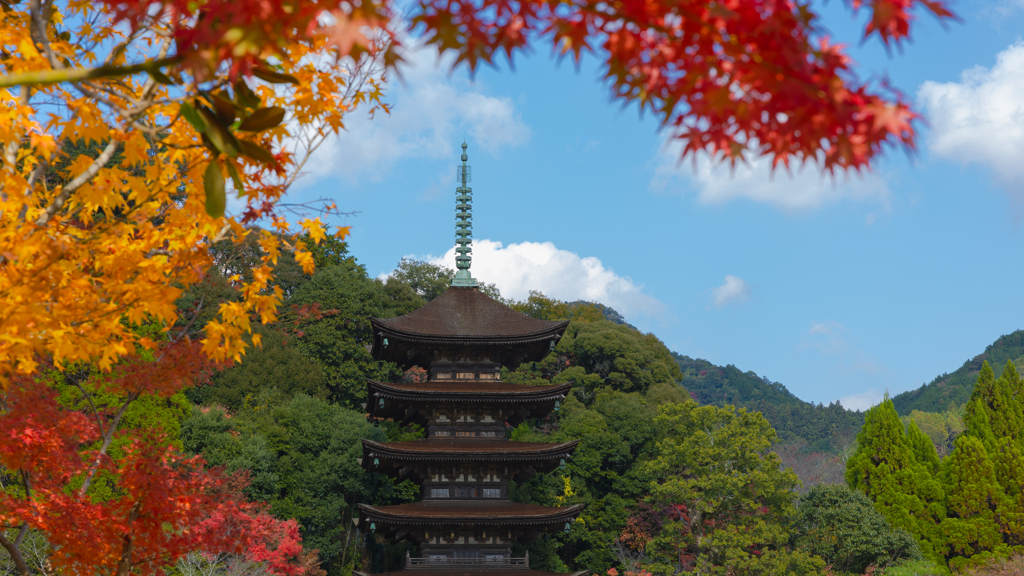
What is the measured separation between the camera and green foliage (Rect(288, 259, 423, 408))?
31.6 metres

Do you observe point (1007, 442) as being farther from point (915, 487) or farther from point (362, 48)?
point (362, 48)

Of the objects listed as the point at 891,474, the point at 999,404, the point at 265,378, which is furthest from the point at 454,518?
the point at 999,404

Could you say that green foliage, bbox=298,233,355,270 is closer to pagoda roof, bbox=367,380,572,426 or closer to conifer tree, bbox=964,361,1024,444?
pagoda roof, bbox=367,380,572,426

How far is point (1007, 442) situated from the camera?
26.4 m

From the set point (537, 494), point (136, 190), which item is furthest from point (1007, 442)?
point (136, 190)

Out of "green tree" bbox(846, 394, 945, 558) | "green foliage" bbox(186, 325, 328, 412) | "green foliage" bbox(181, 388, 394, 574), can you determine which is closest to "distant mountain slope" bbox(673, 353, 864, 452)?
"green tree" bbox(846, 394, 945, 558)

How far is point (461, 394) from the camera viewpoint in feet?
56.8

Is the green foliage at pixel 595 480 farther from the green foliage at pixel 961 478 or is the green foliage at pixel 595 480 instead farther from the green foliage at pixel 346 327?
the green foliage at pixel 961 478

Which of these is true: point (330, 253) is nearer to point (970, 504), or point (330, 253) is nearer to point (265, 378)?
point (265, 378)

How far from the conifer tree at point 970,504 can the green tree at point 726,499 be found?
5.74m

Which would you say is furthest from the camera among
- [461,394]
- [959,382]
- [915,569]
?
[959,382]

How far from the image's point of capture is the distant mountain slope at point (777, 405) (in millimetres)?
53344

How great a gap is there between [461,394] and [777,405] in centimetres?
4797

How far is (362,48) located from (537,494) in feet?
83.9
